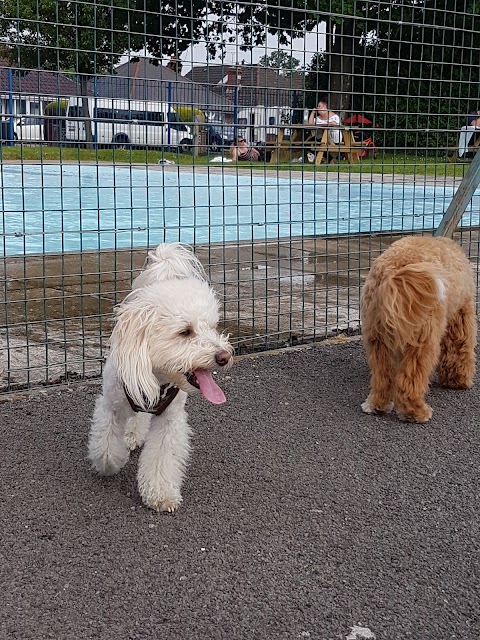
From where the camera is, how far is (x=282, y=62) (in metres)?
4.38

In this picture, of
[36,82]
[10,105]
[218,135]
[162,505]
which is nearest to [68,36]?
[36,82]

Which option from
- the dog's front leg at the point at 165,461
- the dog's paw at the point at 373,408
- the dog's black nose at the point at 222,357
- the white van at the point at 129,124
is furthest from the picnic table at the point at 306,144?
the dog's black nose at the point at 222,357

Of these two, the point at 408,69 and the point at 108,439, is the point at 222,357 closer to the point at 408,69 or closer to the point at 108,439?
the point at 108,439

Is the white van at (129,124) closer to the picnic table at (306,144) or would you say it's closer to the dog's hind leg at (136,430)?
the picnic table at (306,144)

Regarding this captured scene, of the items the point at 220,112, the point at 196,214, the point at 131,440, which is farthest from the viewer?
the point at 196,214

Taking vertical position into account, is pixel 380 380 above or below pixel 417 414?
above

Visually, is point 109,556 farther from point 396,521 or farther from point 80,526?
point 396,521

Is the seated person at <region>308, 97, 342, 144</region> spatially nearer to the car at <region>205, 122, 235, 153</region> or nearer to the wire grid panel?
the wire grid panel

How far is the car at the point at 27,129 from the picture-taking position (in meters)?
3.71

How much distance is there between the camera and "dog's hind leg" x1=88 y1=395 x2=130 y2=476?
2812mm

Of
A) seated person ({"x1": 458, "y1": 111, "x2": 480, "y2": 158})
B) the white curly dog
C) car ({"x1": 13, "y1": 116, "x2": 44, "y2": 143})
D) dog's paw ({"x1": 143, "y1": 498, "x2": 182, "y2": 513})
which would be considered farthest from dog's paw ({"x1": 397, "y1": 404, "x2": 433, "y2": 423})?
seated person ({"x1": 458, "y1": 111, "x2": 480, "y2": 158})

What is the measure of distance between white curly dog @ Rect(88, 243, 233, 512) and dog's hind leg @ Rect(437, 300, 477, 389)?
1.79 m

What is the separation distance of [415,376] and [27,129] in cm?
227

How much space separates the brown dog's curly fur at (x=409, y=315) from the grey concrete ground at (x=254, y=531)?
0.15m
